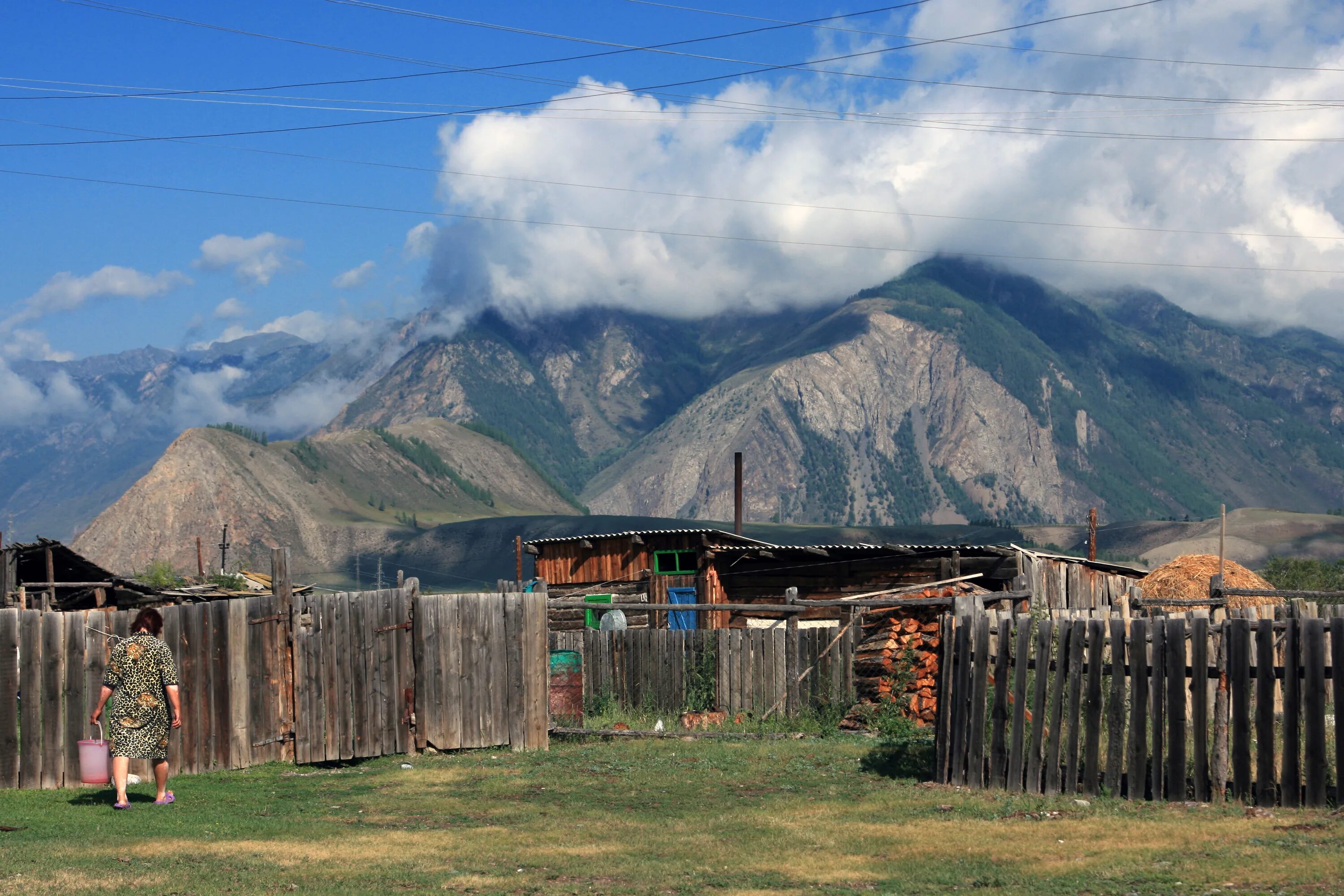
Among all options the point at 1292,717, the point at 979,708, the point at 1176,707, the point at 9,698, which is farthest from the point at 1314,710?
the point at 9,698

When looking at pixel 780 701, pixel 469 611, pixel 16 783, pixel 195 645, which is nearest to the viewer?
pixel 16 783

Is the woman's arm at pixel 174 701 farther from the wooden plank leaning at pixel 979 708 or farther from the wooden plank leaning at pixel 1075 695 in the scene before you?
the wooden plank leaning at pixel 1075 695

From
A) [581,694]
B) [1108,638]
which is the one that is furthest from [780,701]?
[1108,638]

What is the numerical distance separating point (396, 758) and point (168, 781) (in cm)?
290

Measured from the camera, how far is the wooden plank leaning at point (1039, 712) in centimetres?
1237

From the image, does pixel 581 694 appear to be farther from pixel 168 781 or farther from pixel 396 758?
pixel 168 781

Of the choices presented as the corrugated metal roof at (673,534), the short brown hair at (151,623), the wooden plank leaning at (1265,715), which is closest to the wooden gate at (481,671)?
the short brown hair at (151,623)

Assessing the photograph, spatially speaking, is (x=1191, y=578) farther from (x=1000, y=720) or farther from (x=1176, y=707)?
(x=1176, y=707)

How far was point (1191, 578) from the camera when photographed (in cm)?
3100

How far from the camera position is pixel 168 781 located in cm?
1478

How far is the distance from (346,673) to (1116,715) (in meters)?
9.43

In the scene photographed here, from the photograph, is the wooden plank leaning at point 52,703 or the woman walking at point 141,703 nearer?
the woman walking at point 141,703

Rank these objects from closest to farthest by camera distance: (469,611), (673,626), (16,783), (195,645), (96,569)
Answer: (16,783), (195,645), (469,611), (673,626), (96,569)

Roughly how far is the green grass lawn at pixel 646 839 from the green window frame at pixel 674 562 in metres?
27.4
